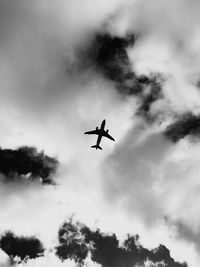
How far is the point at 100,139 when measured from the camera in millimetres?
96938

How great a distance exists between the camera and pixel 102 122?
92.6 meters

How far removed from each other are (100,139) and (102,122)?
20.5 feet
